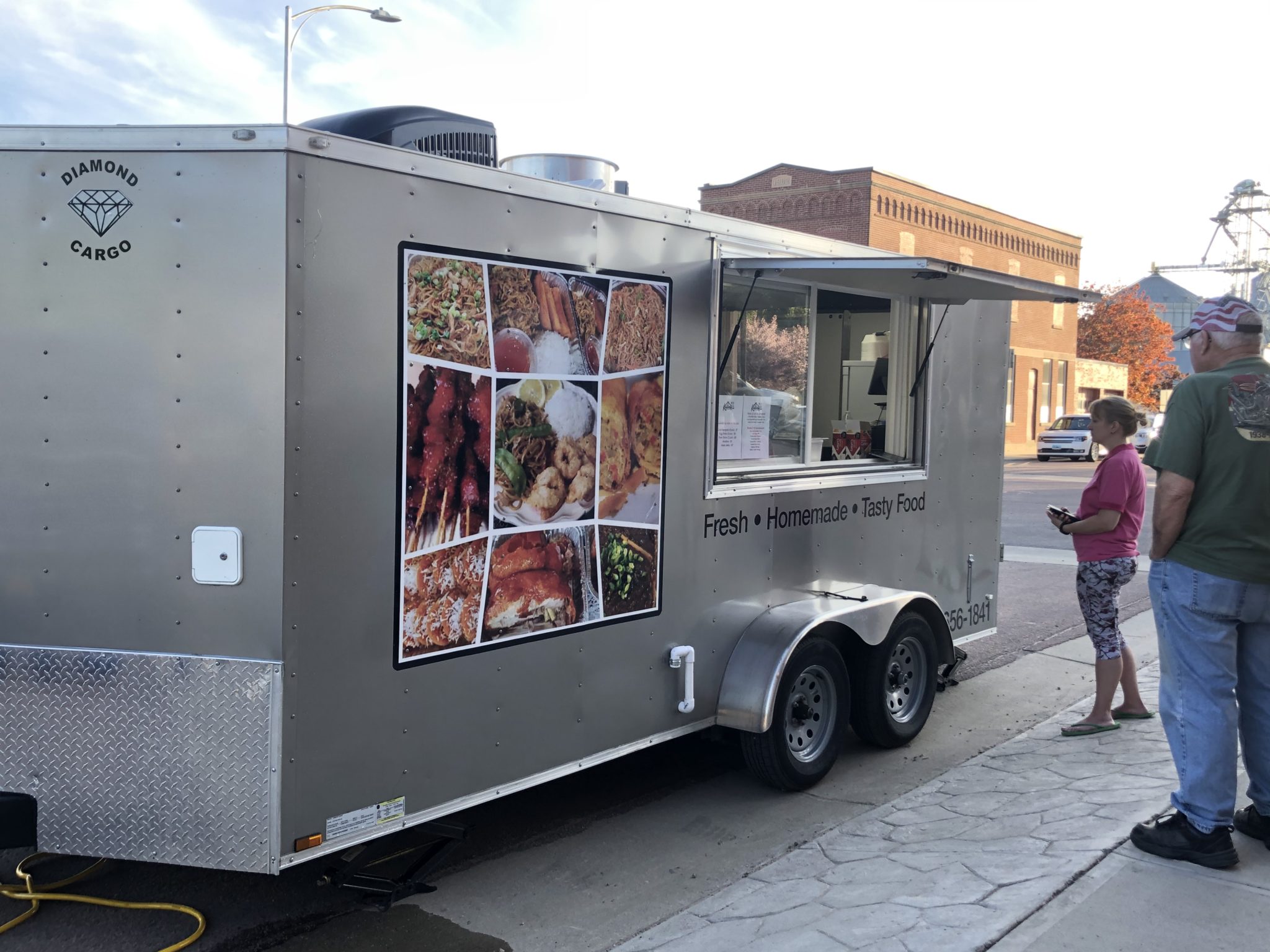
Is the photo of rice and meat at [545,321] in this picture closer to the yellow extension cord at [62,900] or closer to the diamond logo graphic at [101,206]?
the diamond logo graphic at [101,206]

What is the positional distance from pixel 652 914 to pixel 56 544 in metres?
2.39

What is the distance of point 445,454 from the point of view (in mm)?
3701

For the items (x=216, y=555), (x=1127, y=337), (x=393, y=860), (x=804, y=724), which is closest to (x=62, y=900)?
(x=393, y=860)

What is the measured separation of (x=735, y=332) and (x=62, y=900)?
11.7 feet

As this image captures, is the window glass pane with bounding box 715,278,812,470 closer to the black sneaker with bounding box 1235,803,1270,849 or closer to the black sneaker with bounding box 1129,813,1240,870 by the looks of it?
the black sneaker with bounding box 1129,813,1240,870

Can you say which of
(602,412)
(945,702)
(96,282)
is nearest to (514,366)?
(602,412)

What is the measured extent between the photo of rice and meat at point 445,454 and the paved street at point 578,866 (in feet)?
4.53

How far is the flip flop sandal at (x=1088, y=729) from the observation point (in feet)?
18.4

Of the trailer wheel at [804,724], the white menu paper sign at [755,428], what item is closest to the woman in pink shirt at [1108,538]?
the trailer wheel at [804,724]

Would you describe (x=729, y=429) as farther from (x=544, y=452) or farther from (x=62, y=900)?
(x=62, y=900)

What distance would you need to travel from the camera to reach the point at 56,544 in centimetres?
339

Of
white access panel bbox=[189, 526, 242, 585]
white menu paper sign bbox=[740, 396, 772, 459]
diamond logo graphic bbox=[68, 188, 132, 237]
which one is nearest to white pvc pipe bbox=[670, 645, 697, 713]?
white menu paper sign bbox=[740, 396, 772, 459]

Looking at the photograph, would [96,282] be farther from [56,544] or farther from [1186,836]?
[1186,836]

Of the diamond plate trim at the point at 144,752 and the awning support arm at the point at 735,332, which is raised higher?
the awning support arm at the point at 735,332
